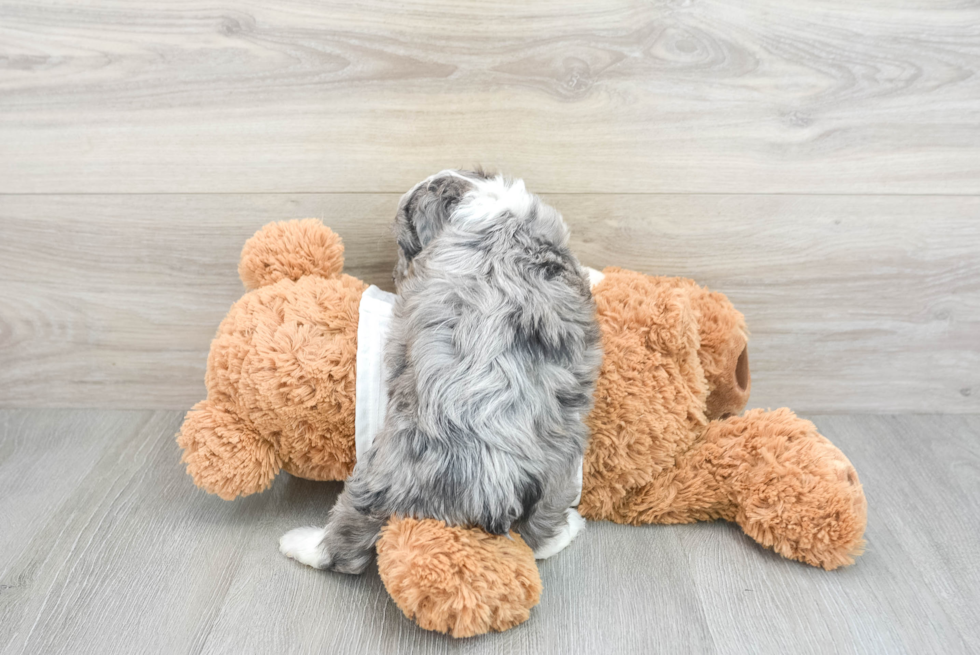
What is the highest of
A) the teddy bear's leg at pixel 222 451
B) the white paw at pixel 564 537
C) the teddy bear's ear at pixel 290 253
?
the teddy bear's ear at pixel 290 253

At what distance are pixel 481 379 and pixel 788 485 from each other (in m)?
0.43

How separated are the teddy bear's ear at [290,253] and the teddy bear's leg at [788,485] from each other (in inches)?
22.8

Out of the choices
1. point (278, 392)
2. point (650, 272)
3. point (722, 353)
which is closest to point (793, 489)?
point (722, 353)

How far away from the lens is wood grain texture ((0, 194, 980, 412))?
1103 millimetres

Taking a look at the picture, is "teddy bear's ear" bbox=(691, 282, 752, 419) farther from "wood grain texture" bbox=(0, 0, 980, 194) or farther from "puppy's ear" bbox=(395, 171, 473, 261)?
"puppy's ear" bbox=(395, 171, 473, 261)

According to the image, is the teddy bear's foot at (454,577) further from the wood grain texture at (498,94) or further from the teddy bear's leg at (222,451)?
the wood grain texture at (498,94)

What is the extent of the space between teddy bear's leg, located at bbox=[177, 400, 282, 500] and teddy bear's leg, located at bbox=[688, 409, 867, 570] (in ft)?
1.92

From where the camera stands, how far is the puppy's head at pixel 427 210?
0.88m

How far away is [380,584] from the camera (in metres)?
0.87

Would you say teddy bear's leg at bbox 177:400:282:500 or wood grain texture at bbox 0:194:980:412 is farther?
wood grain texture at bbox 0:194:980:412

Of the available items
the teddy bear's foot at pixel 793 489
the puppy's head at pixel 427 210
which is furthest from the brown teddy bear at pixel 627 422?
the puppy's head at pixel 427 210

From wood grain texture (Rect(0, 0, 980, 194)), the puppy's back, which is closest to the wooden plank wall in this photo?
wood grain texture (Rect(0, 0, 980, 194))

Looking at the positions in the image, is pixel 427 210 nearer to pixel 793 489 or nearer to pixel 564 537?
pixel 564 537

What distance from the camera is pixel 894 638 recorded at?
80 centimetres
